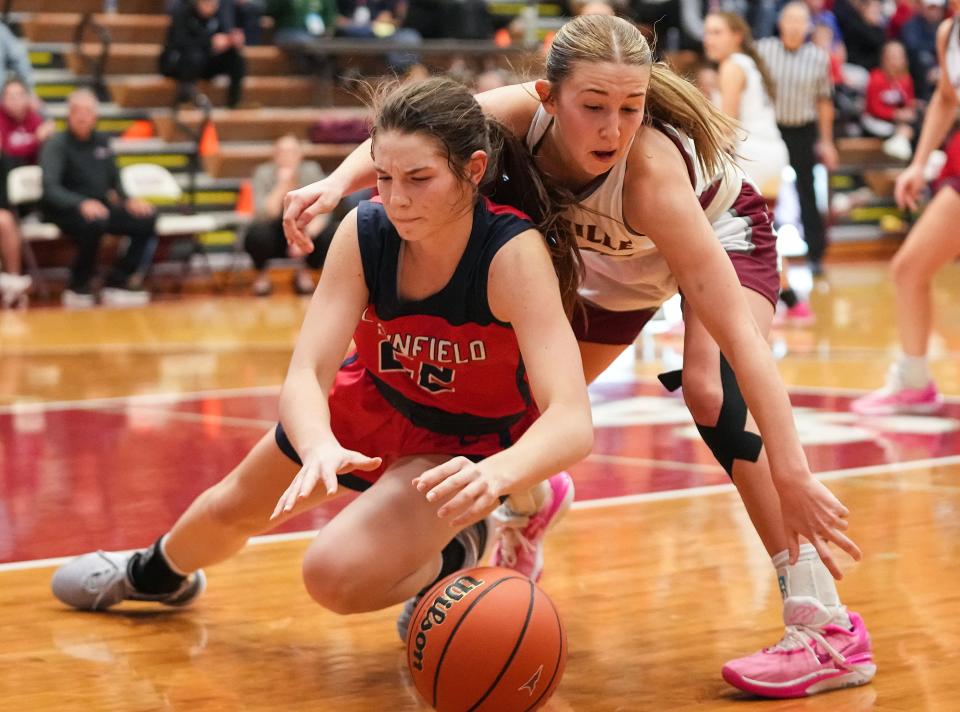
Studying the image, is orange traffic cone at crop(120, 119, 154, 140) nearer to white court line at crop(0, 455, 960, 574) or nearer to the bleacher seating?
the bleacher seating

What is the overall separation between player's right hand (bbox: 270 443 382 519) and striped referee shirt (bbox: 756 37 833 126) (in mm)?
8630

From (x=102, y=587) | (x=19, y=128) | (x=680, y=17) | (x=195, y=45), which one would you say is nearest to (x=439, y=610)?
(x=102, y=587)

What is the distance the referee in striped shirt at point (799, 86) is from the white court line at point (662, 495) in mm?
6149

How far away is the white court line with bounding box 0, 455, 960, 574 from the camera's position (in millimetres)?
3865

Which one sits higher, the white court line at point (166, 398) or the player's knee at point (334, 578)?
the player's knee at point (334, 578)

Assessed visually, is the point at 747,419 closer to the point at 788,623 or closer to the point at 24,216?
the point at 788,623

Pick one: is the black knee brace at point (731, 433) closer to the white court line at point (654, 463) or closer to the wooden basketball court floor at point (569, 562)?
the wooden basketball court floor at point (569, 562)

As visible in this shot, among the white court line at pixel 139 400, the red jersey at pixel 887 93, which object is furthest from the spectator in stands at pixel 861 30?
the white court line at pixel 139 400

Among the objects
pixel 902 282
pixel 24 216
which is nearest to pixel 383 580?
pixel 902 282

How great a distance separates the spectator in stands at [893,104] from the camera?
15812 mm

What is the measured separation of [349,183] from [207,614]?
109 centimetres

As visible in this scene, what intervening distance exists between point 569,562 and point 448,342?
1.12 metres

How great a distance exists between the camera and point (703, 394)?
3.07 metres

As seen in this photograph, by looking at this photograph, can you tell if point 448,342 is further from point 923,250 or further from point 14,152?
point 14,152
